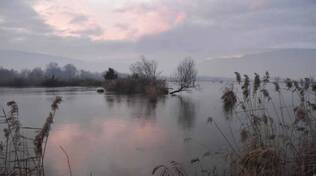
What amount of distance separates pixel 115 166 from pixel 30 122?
24.9 feet

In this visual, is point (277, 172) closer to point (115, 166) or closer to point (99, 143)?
point (115, 166)

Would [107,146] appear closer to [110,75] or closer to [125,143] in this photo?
[125,143]

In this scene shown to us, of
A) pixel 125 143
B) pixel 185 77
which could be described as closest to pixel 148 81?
pixel 185 77

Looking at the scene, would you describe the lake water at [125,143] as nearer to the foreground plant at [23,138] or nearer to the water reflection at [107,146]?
the water reflection at [107,146]

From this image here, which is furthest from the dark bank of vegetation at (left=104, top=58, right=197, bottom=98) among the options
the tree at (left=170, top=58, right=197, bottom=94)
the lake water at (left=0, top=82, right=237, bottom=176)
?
the lake water at (left=0, top=82, right=237, bottom=176)

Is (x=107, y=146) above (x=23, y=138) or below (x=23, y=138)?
below

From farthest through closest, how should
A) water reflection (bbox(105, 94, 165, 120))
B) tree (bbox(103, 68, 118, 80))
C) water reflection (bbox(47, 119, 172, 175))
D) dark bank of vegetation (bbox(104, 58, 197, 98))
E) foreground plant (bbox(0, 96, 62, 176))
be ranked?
tree (bbox(103, 68, 118, 80)) → dark bank of vegetation (bbox(104, 58, 197, 98)) → water reflection (bbox(105, 94, 165, 120)) → water reflection (bbox(47, 119, 172, 175)) → foreground plant (bbox(0, 96, 62, 176))

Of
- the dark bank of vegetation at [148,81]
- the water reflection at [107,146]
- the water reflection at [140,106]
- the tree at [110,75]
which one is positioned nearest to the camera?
the water reflection at [107,146]

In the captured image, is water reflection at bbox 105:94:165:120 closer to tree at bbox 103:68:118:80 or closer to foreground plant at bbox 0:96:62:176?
foreground plant at bbox 0:96:62:176

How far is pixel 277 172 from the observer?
368 centimetres

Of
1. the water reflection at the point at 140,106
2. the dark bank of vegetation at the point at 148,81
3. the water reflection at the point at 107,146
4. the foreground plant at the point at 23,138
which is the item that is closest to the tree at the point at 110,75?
the dark bank of vegetation at the point at 148,81

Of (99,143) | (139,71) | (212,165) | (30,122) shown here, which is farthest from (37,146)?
(139,71)

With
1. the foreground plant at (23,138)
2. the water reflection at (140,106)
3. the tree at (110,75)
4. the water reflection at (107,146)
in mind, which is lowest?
the water reflection at (107,146)

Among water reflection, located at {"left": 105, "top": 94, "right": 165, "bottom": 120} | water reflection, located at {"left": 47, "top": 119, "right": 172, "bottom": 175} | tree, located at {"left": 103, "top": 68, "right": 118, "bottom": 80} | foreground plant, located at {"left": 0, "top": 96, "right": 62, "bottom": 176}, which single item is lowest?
water reflection, located at {"left": 47, "top": 119, "right": 172, "bottom": 175}
